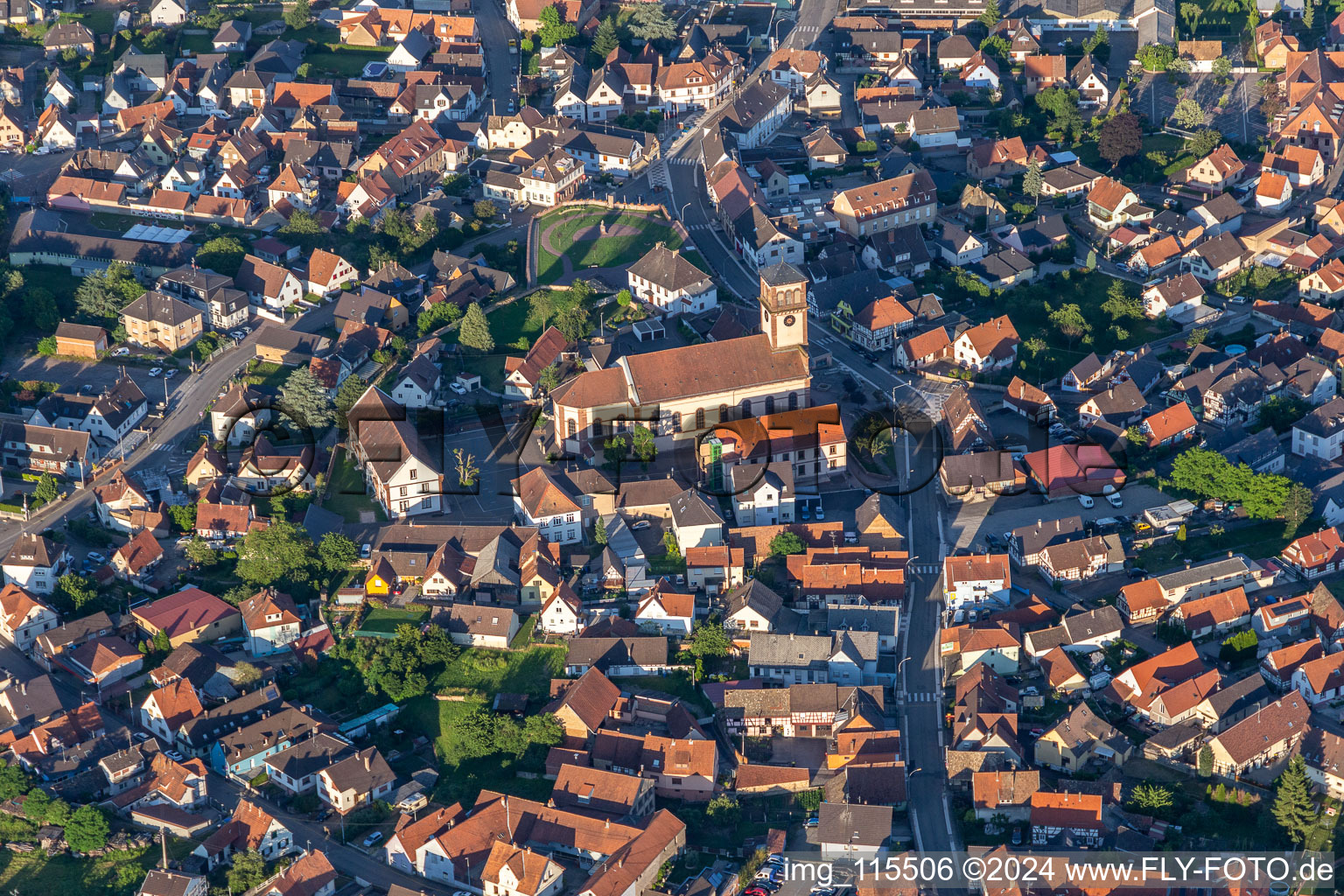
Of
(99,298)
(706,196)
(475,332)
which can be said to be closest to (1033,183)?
(706,196)

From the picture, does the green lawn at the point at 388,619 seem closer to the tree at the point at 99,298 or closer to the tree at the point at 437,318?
the tree at the point at 437,318

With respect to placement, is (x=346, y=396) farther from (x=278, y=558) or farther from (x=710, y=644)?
(x=710, y=644)

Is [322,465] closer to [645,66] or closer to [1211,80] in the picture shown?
[645,66]

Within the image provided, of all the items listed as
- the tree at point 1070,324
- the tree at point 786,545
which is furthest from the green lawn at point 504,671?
the tree at point 1070,324

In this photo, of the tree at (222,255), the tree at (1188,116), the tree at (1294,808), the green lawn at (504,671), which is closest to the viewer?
the tree at (1294,808)

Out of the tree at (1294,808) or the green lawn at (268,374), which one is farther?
the green lawn at (268,374)

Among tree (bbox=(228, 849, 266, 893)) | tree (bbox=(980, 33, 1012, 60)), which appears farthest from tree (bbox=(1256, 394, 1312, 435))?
tree (bbox=(228, 849, 266, 893))
